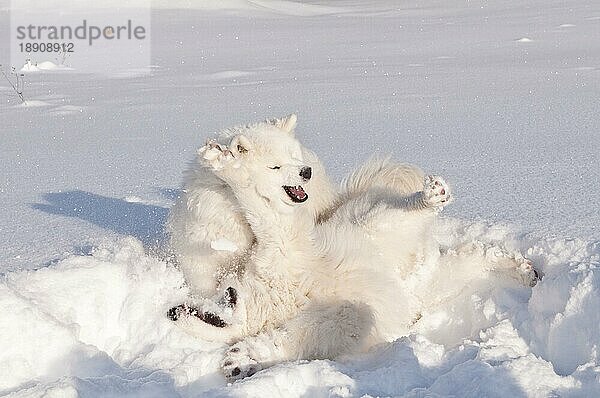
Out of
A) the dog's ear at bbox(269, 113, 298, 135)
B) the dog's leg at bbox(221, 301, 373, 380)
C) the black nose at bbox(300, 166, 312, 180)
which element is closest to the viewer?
the dog's leg at bbox(221, 301, 373, 380)

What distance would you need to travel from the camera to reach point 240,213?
344cm

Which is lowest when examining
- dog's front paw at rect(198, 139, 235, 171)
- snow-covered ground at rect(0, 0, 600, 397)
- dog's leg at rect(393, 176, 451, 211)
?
snow-covered ground at rect(0, 0, 600, 397)

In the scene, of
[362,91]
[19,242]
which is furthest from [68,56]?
[19,242]

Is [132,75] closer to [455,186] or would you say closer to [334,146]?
[334,146]

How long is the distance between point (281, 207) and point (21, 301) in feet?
3.54

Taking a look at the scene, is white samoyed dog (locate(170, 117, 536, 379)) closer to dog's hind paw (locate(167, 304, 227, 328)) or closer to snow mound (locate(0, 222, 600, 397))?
dog's hind paw (locate(167, 304, 227, 328))

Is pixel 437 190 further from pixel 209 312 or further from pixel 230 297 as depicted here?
pixel 209 312

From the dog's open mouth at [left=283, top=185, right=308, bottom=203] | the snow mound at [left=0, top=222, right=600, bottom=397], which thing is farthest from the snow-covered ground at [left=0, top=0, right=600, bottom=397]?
the dog's open mouth at [left=283, top=185, right=308, bottom=203]

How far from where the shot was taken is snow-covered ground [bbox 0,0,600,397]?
8.99ft

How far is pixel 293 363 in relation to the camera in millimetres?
2836

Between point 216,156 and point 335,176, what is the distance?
1939 mm

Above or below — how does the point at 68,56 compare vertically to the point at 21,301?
below

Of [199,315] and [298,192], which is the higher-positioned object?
[298,192]

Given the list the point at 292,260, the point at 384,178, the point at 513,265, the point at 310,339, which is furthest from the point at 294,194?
the point at 513,265
